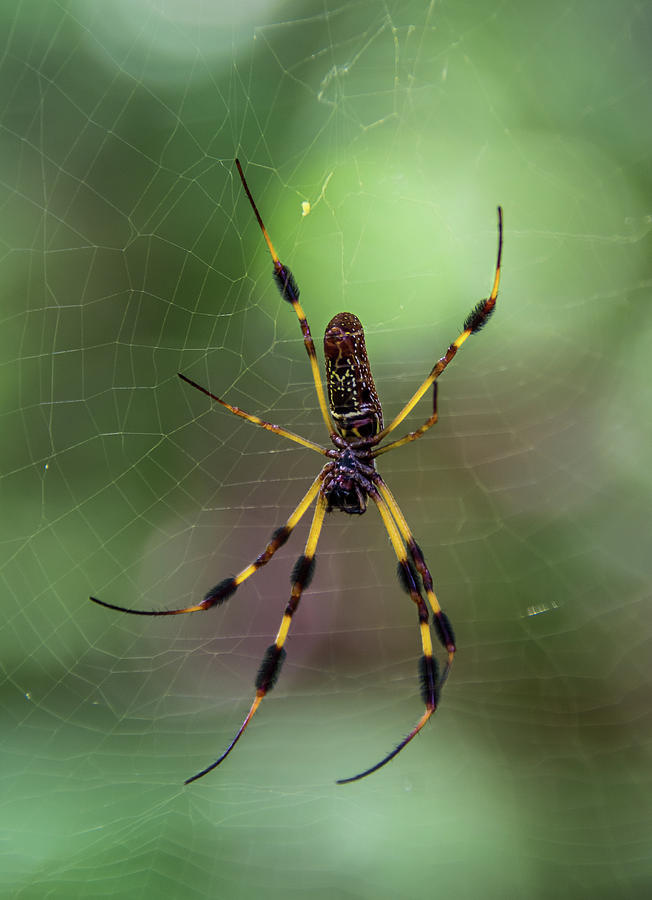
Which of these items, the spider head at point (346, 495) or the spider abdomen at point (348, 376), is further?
the spider head at point (346, 495)

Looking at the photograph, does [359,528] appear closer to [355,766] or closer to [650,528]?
[355,766]

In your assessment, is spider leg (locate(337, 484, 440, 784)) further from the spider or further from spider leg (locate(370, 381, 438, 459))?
spider leg (locate(370, 381, 438, 459))

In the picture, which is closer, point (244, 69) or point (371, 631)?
point (244, 69)

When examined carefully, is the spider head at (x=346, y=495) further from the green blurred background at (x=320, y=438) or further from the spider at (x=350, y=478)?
the green blurred background at (x=320, y=438)

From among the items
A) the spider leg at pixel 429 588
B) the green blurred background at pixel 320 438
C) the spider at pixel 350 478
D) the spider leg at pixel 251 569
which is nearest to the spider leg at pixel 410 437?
the spider at pixel 350 478

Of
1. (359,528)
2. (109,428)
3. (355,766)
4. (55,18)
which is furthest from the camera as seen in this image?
(359,528)

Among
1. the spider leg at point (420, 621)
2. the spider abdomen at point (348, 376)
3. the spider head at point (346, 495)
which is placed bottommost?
the spider leg at point (420, 621)

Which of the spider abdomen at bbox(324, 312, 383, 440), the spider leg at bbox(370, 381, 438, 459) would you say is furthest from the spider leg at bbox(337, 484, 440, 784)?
the spider abdomen at bbox(324, 312, 383, 440)

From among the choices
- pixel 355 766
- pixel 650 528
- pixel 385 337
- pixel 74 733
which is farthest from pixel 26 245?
pixel 650 528
